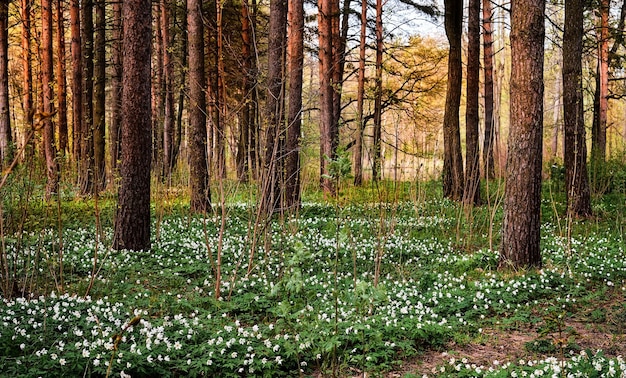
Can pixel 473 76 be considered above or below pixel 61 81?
below

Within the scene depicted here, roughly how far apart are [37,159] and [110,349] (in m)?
3.53

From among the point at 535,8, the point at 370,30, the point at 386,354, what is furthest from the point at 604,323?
the point at 370,30

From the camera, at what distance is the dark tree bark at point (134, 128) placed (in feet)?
28.4

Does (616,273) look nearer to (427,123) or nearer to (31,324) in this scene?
(31,324)

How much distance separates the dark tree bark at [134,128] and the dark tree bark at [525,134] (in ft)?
18.7

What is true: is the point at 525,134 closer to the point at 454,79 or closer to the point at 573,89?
the point at 573,89

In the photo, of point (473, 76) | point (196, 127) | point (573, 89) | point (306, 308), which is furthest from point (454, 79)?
point (306, 308)

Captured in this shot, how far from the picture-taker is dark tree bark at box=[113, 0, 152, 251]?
8656 mm

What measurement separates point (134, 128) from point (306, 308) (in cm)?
461

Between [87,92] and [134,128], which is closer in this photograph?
[134,128]

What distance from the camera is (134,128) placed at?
8.75 metres

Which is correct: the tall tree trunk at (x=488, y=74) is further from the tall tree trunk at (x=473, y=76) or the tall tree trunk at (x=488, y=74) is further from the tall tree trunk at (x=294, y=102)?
the tall tree trunk at (x=294, y=102)

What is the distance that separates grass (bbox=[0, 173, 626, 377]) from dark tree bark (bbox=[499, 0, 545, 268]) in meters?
0.53

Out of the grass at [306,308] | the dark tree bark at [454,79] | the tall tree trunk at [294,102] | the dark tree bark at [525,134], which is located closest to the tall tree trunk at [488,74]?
the dark tree bark at [454,79]
